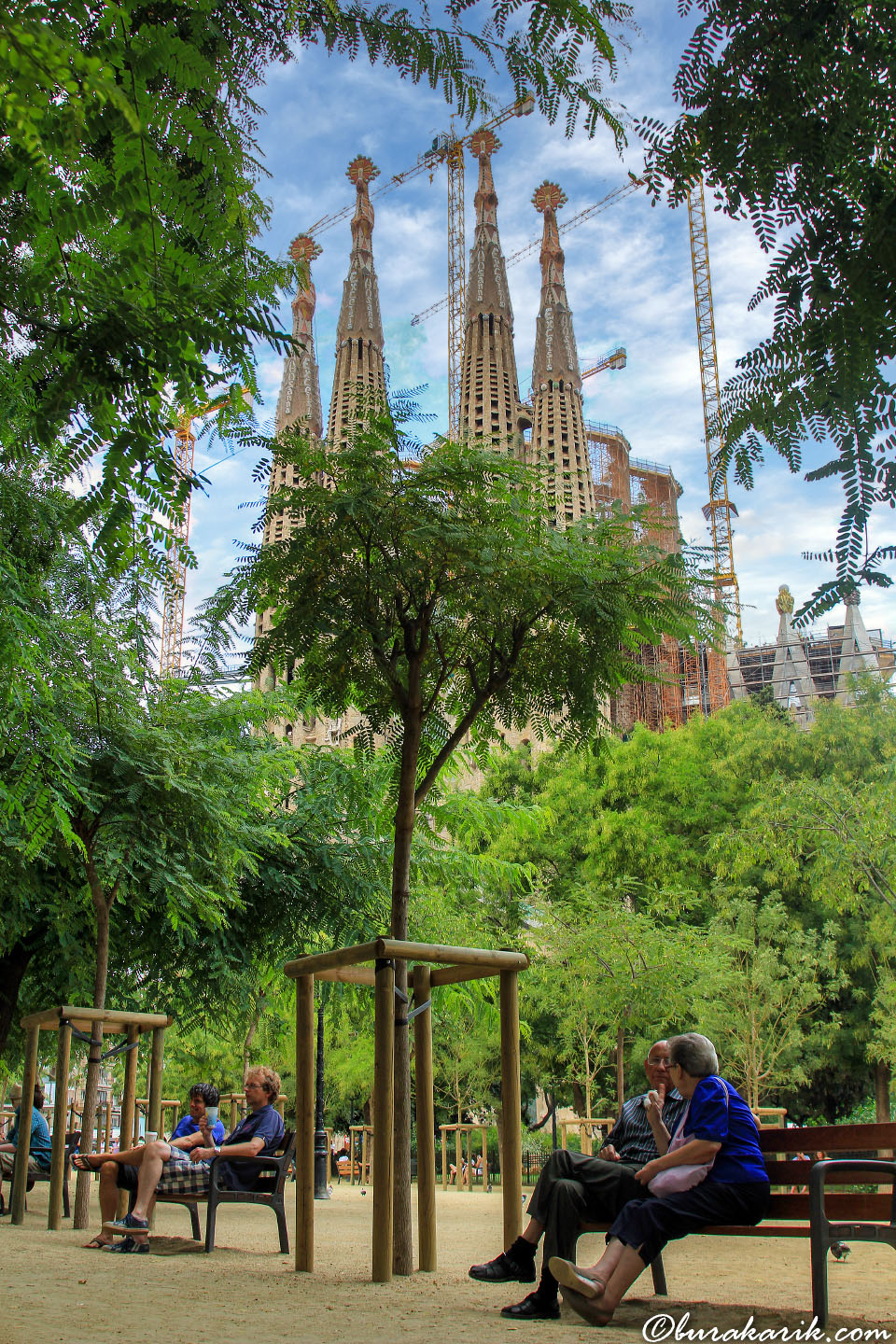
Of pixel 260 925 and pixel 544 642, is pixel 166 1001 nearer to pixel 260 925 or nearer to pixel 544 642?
pixel 260 925

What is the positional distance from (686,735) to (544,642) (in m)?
28.1

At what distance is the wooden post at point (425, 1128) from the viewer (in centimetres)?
620

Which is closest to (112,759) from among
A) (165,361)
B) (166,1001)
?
(166,1001)

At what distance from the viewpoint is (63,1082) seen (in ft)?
28.1

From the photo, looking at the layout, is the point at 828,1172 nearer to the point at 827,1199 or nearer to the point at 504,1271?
the point at 827,1199

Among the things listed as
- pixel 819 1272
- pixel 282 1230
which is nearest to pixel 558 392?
pixel 282 1230

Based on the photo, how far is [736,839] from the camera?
20125 mm

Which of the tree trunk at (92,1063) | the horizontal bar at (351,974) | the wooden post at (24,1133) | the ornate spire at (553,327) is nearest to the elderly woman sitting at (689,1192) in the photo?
the horizontal bar at (351,974)

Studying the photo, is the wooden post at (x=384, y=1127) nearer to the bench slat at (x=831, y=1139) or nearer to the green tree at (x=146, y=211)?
the bench slat at (x=831, y=1139)

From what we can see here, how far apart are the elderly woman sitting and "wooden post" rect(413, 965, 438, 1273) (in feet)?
5.23

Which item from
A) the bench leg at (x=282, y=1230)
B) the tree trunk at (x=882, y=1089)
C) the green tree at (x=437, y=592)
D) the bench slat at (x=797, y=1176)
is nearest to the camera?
the bench slat at (x=797, y=1176)

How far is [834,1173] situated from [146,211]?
416 centimetres

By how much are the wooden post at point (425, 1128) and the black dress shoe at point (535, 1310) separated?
1.27 metres

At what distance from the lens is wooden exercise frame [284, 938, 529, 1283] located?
586 centimetres
